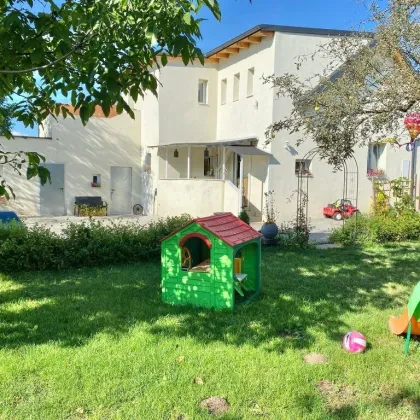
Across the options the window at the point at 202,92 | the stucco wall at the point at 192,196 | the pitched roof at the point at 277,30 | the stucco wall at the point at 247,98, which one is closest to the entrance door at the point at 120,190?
the stucco wall at the point at 192,196

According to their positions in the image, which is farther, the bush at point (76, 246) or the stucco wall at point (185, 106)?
the stucco wall at point (185, 106)

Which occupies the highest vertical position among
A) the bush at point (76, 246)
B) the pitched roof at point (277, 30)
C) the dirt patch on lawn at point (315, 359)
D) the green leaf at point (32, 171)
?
the pitched roof at point (277, 30)

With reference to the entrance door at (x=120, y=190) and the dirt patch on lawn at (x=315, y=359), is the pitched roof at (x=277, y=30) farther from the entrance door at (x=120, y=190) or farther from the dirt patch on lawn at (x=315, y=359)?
the dirt patch on lawn at (x=315, y=359)

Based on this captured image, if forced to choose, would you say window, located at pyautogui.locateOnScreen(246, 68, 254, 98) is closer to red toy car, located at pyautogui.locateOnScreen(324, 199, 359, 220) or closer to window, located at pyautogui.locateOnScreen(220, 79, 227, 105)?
window, located at pyautogui.locateOnScreen(220, 79, 227, 105)

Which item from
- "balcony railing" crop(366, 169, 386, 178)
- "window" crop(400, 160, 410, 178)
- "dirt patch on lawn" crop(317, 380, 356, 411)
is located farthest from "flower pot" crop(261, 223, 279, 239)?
"window" crop(400, 160, 410, 178)

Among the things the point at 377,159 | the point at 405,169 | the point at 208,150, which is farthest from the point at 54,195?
the point at 405,169

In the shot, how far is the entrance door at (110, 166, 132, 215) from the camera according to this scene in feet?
69.6

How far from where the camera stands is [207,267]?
6.15 metres

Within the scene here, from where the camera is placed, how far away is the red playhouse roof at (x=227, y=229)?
229 inches

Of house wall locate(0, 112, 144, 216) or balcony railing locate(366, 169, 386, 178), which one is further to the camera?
house wall locate(0, 112, 144, 216)

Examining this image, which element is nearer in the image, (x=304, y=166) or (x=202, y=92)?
(x=304, y=166)

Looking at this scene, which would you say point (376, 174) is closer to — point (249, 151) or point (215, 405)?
point (249, 151)

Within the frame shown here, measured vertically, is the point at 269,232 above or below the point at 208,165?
below

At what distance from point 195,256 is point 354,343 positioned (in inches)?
119
